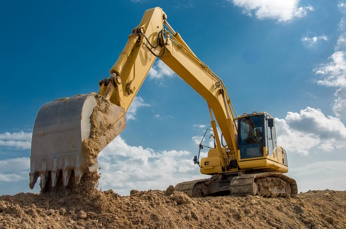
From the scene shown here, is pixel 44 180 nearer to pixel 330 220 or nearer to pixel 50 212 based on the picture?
pixel 50 212

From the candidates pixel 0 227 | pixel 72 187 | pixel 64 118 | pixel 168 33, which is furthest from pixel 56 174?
pixel 168 33

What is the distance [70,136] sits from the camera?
5.54 meters

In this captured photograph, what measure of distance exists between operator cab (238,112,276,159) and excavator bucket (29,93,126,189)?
5867 mm

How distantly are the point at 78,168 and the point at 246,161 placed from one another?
6600 millimetres

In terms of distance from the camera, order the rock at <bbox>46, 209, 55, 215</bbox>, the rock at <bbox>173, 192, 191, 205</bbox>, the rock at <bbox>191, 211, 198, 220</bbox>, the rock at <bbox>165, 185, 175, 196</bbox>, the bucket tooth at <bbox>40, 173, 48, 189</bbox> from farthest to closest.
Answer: the rock at <bbox>165, 185, 175, 196</bbox> → the rock at <bbox>173, 192, 191, 205</bbox> → the rock at <bbox>191, 211, 198, 220</bbox> → the bucket tooth at <bbox>40, 173, 48, 189</bbox> → the rock at <bbox>46, 209, 55, 215</bbox>

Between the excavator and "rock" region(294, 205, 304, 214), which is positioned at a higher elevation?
the excavator

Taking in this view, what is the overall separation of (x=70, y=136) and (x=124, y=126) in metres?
1.10

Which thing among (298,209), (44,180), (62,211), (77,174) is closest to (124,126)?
(77,174)

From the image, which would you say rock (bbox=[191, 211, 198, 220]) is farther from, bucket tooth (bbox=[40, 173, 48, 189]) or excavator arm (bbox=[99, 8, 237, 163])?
bucket tooth (bbox=[40, 173, 48, 189])

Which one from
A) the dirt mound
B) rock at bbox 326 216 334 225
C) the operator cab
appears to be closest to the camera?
the dirt mound

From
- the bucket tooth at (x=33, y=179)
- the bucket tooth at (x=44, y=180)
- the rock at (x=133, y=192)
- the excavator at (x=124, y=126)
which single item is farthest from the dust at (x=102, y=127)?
the rock at (x=133, y=192)

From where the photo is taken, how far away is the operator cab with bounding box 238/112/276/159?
→ 10.9 m

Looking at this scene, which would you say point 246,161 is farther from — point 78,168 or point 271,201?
point 78,168

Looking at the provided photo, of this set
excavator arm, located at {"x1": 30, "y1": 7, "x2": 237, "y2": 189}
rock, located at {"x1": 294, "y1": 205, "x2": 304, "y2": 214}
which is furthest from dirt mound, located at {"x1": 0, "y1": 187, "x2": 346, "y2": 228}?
rock, located at {"x1": 294, "y1": 205, "x2": 304, "y2": 214}
